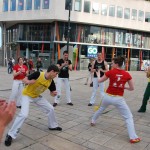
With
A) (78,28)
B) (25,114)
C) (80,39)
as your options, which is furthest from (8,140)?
(78,28)

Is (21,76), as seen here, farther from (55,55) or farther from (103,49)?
(103,49)

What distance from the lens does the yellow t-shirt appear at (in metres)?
5.00

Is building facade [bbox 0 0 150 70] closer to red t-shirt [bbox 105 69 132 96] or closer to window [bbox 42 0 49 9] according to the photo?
window [bbox 42 0 49 9]

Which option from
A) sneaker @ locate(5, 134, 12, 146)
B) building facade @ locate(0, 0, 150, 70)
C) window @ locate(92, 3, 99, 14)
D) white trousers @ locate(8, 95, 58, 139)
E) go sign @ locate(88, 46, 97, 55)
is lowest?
sneaker @ locate(5, 134, 12, 146)

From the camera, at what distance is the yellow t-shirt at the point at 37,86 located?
5.00 m

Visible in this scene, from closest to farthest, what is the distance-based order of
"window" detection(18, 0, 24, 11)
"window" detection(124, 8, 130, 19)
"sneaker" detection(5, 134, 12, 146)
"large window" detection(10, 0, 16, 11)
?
1. "sneaker" detection(5, 134, 12, 146)
2. "window" detection(18, 0, 24, 11)
3. "large window" detection(10, 0, 16, 11)
4. "window" detection(124, 8, 130, 19)

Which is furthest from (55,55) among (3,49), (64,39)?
(3,49)

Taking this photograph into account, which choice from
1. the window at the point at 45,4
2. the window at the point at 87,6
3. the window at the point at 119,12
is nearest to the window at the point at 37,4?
the window at the point at 45,4

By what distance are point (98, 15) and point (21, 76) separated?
2871 cm

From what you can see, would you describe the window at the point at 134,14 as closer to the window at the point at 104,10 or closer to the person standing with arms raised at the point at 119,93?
the window at the point at 104,10

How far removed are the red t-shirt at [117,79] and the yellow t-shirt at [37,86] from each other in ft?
4.35

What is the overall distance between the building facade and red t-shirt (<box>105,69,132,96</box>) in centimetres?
2783

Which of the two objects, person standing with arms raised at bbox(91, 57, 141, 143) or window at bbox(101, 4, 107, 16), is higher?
window at bbox(101, 4, 107, 16)

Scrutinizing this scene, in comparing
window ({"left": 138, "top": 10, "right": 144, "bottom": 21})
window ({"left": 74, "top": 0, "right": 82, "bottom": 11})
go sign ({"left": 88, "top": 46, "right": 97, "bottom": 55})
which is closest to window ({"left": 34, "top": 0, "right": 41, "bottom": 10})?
window ({"left": 74, "top": 0, "right": 82, "bottom": 11})
